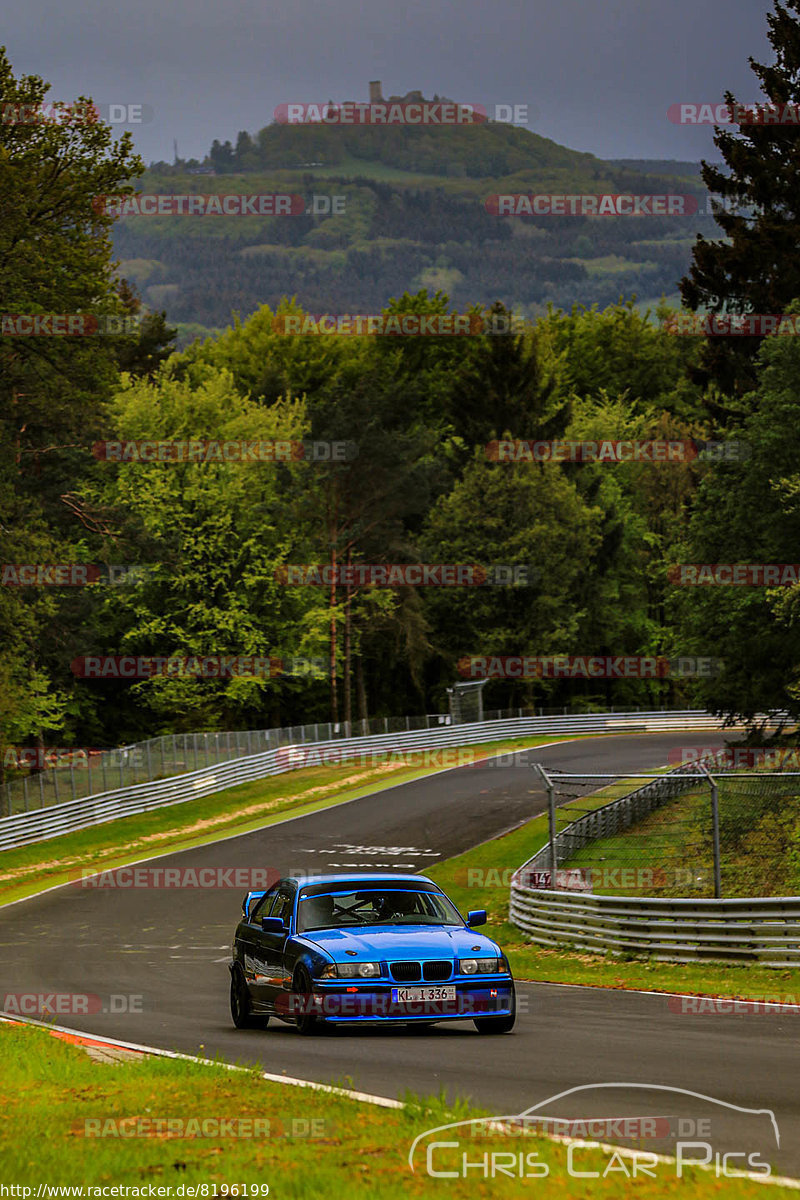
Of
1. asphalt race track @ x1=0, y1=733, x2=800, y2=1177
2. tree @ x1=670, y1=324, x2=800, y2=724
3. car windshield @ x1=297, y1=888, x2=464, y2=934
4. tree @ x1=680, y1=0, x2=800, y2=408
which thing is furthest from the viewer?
tree @ x1=680, y1=0, x2=800, y2=408

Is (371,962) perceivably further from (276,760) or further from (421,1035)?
(276,760)

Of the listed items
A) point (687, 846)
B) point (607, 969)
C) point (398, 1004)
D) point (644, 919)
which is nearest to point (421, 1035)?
point (398, 1004)

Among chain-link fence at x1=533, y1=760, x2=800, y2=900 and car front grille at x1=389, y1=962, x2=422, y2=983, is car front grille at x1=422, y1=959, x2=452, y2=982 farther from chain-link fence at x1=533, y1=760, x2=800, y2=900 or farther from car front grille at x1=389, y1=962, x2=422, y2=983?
chain-link fence at x1=533, y1=760, x2=800, y2=900

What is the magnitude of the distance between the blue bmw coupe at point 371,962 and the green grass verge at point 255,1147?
2634 millimetres

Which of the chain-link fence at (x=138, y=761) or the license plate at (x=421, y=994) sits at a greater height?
the license plate at (x=421, y=994)

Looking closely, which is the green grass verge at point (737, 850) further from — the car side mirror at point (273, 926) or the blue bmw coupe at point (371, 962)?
the car side mirror at point (273, 926)

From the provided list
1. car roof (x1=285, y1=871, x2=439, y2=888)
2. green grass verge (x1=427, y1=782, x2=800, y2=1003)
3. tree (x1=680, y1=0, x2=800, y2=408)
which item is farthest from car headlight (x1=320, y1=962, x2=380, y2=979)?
tree (x1=680, y1=0, x2=800, y2=408)

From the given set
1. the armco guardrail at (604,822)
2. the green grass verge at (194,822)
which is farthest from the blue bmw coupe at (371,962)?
the green grass verge at (194,822)

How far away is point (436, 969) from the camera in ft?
41.1

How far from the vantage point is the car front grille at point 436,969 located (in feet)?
41.1

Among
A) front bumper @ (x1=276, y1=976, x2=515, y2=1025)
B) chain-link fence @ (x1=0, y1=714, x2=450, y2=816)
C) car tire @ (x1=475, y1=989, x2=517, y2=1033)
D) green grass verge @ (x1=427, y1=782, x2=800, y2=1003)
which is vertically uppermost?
front bumper @ (x1=276, y1=976, x2=515, y2=1025)

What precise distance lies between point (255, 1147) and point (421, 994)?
5.37m

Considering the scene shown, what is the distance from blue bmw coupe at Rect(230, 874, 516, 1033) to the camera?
12547 millimetres

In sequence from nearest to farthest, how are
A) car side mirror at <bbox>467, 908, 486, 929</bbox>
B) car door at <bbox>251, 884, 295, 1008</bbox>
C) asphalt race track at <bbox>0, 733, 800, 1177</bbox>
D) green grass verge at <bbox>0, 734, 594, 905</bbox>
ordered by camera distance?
1. asphalt race track at <bbox>0, 733, 800, 1177</bbox>
2. car door at <bbox>251, 884, 295, 1008</bbox>
3. car side mirror at <bbox>467, 908, 486, 929</bbox>
4. green grass verge at <bbox>0, 734, 594, 905</bbox>
